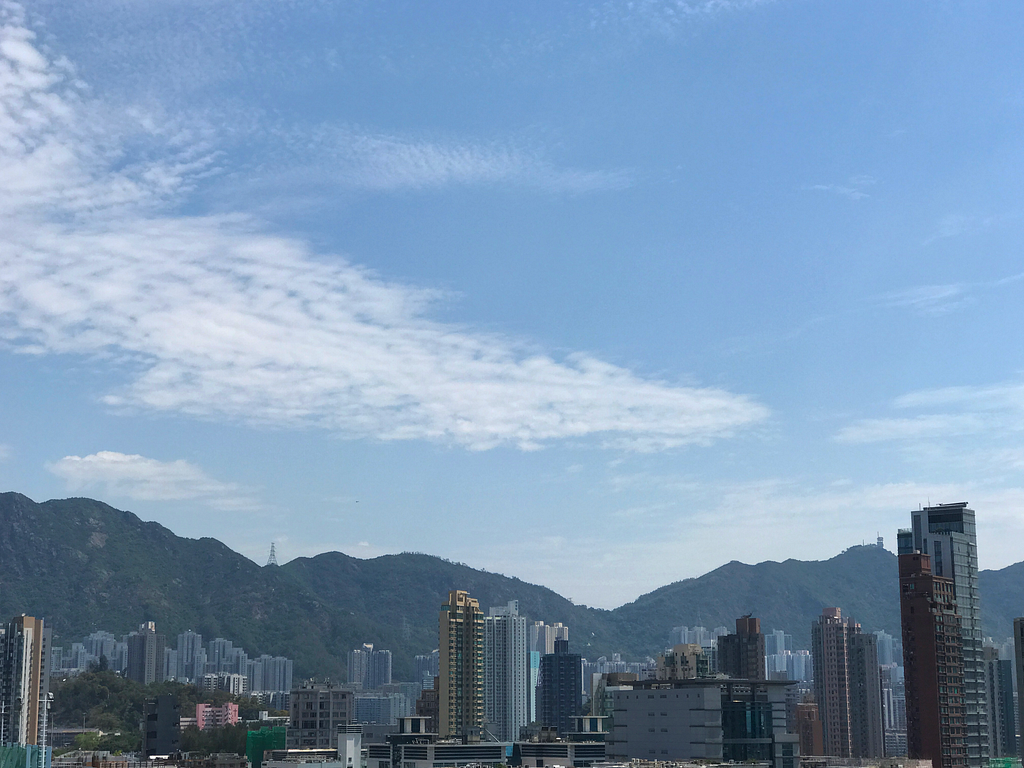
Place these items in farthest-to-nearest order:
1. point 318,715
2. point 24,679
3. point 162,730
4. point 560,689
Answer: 1. point 560,689
2. point 24,679
3. point 162,730
4. point 318,715

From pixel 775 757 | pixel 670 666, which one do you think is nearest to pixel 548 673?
pixel 670 666

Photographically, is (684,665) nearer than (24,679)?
Yes

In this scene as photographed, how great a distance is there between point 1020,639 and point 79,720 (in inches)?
4988

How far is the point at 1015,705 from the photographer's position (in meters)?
124

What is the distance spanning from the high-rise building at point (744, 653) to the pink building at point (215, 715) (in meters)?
64.1

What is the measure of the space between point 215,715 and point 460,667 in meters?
48.7

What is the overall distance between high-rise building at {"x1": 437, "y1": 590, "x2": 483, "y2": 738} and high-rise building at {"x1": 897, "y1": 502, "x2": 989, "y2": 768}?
177ft

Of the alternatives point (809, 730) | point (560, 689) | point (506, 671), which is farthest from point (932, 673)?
point (506, 671)

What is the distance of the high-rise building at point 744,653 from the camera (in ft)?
476

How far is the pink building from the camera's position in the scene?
162 meters

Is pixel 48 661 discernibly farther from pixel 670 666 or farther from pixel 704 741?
pixel 704 741

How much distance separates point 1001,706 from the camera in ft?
399

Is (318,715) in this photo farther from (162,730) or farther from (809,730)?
(809,730)

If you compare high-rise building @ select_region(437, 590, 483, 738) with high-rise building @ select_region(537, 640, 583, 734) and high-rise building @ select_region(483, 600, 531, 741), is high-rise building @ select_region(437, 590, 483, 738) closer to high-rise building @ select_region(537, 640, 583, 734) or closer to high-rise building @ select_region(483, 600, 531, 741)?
high-rise building @ select_region(537, 640, 583, 734)
